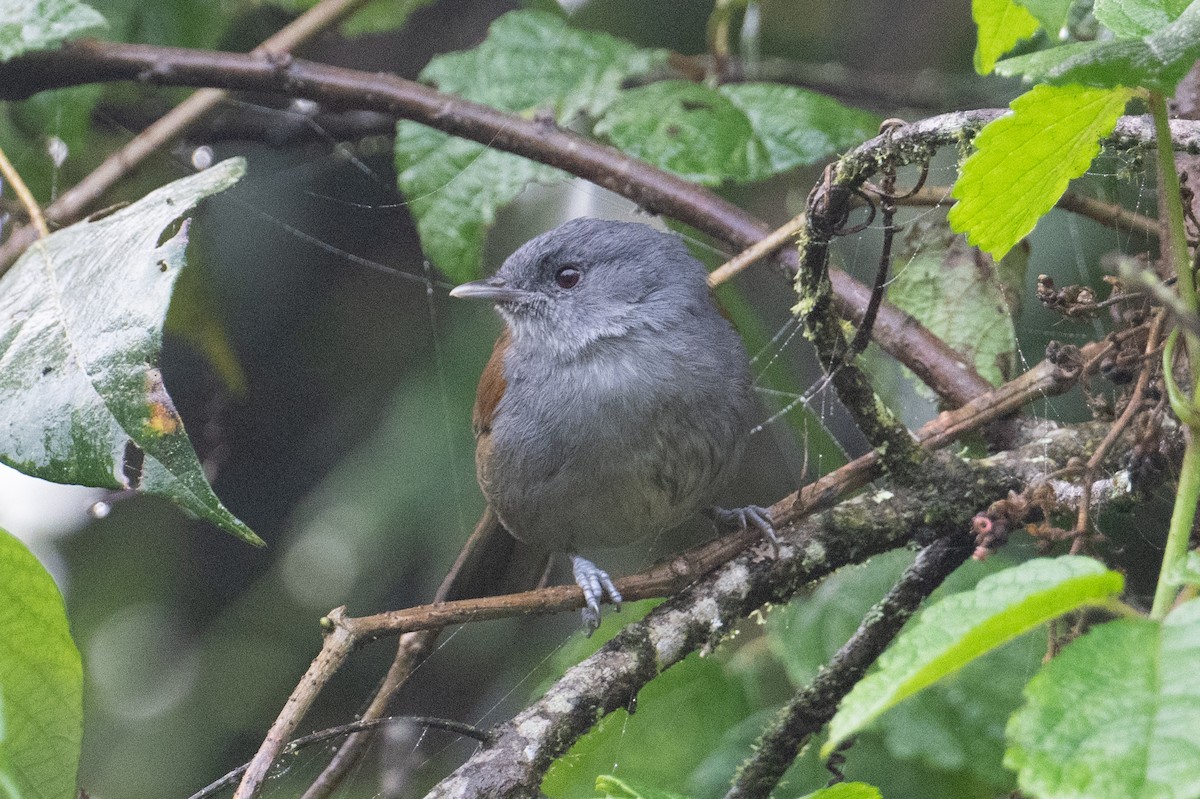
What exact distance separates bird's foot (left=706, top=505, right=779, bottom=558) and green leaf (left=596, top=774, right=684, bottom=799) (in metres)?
0.90

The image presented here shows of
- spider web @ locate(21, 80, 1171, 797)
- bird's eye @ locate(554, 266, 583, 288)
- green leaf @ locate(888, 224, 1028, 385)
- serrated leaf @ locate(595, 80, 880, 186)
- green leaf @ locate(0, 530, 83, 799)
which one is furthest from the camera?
bird's eye @ locate(554, 266, 583, 288)

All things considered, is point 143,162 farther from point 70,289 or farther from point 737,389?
point 737,389

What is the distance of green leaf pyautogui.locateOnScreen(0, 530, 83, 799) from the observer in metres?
1.37

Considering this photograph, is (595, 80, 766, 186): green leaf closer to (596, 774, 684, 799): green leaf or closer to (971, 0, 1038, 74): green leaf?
(971, 0, 1038, 74): green leaf

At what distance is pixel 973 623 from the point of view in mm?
874

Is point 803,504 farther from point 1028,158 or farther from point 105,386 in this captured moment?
point 105,386

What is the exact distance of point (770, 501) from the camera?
347 centimetres

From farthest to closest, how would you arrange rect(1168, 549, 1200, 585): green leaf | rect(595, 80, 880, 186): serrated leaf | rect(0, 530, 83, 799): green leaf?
rect(595, 80, 880, 186): serrated leaf < rect(0, 530, 83, 799): green leaf < rect(1168, 549, 1200, 585): green leaf

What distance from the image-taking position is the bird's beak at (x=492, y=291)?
3.12 meters

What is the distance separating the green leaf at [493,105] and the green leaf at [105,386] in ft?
3.55

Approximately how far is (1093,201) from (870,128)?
23.3 inches

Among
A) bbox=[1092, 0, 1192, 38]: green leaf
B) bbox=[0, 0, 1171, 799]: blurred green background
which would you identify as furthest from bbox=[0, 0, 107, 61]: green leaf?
bbox=[1092, 0, 1192, 38]: green leaf

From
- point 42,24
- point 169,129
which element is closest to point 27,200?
point 42,24

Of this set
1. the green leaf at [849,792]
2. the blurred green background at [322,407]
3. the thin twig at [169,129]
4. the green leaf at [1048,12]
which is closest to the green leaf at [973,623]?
the green leaf at [849,792]
